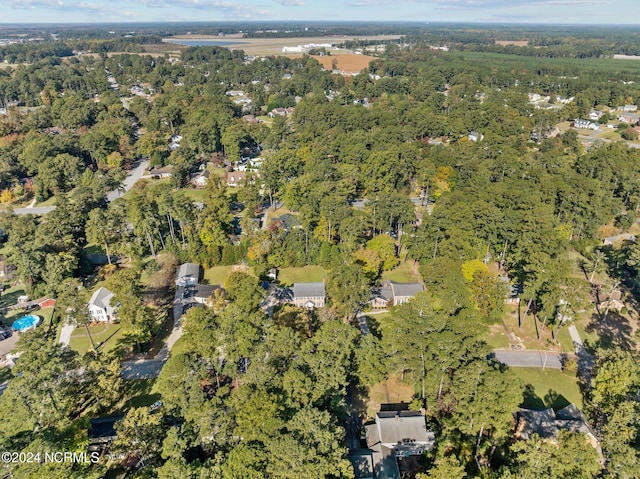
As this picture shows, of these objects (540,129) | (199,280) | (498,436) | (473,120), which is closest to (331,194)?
(199,280)

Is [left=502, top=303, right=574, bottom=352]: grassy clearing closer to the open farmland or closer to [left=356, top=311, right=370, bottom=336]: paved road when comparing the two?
[left=356, top=311, right=370, bottom=336]: paved road

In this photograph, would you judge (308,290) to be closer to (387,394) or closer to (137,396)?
(387,394)

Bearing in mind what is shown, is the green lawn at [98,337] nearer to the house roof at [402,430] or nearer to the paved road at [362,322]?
the paved road at [362,322]

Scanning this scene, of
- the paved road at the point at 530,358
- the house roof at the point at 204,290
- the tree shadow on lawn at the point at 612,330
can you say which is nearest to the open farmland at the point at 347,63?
the house roof at the point at 204,290

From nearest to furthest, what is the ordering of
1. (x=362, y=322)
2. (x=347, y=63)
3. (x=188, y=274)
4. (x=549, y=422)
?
(x=549, y=422)
(x=362, y=322)
(x=188, y=274)
(x=347, y=63)

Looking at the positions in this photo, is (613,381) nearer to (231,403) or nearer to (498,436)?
(498,436)

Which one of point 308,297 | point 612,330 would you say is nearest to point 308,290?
point 308,297
